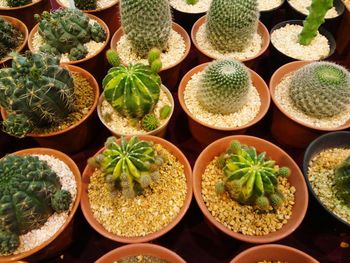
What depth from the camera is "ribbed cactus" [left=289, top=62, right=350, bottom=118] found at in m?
1.57

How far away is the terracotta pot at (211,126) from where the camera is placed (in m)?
1.60

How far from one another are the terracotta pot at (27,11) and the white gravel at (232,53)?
1.11 metres

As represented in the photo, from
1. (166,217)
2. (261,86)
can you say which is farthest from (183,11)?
(166,217)

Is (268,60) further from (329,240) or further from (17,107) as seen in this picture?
(17,107)

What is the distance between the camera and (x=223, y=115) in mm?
1674

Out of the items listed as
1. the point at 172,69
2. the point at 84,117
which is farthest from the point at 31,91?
the point at 172,69

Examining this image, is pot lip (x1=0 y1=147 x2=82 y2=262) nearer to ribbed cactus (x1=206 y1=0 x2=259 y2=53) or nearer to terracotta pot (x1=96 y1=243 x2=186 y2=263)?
terracotta pot (x1=96 y1=243 x2=186 y2=263)

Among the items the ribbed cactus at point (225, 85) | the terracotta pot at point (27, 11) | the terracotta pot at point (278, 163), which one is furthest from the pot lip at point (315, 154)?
the terracotta pot at point (27, 11)

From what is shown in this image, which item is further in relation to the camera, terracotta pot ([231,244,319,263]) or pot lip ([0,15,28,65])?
pot lip ([0,15,28,65])

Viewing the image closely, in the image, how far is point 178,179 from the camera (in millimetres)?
1443

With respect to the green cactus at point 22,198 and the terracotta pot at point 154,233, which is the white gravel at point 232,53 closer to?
the terracotta pot at point 154,233

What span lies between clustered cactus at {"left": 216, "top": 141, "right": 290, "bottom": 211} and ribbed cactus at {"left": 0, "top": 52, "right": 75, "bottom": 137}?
79 cm

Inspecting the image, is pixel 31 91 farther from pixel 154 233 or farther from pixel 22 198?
pixel 154 233

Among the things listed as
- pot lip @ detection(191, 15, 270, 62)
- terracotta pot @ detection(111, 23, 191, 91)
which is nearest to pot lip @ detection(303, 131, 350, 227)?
pot lip @ detection(191, 15, 270, 62)
